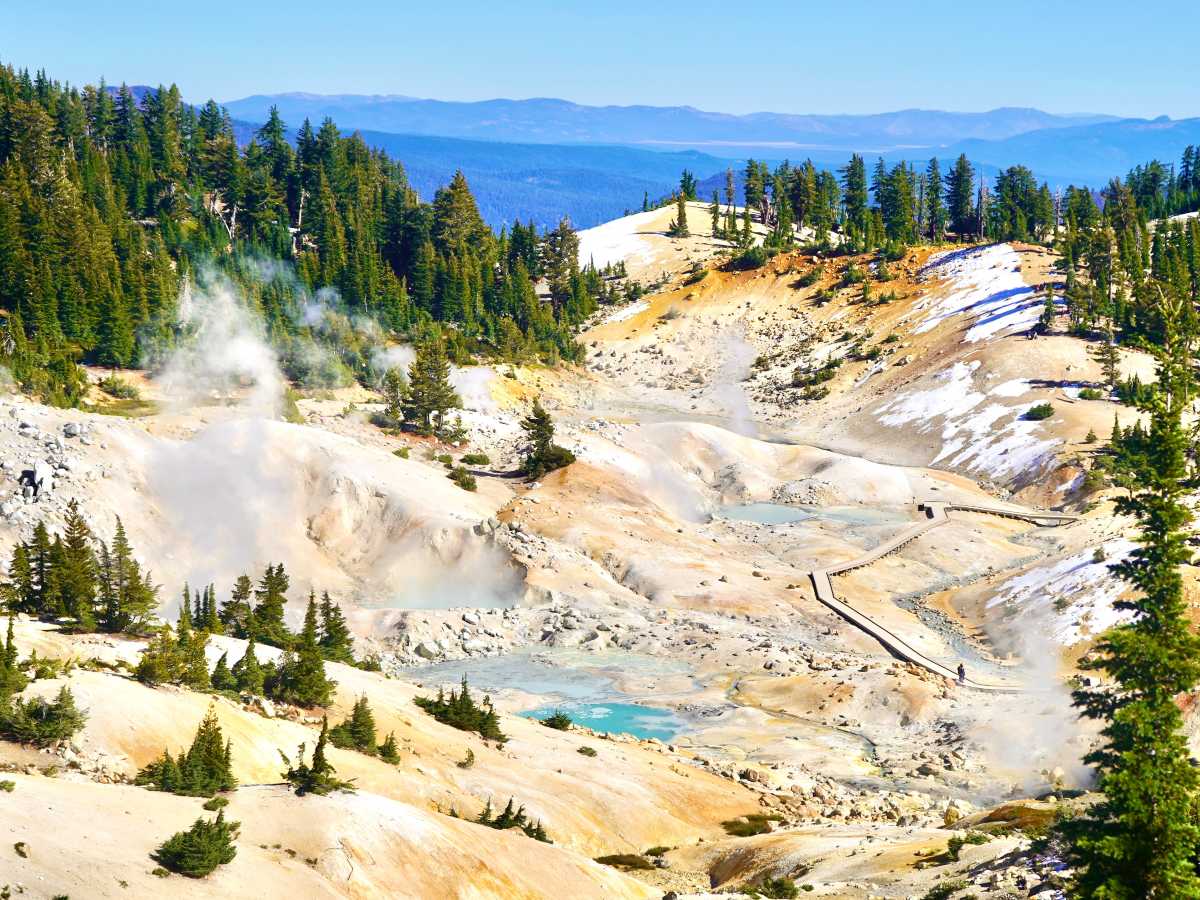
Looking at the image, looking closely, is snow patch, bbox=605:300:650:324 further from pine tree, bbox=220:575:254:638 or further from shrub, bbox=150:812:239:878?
shrub, bbox=150:812:239:878

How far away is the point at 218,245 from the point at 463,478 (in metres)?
60.7

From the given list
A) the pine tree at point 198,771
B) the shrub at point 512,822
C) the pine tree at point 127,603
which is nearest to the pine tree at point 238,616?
the pine tree at point 127,603

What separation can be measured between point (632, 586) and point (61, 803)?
59.5 metres

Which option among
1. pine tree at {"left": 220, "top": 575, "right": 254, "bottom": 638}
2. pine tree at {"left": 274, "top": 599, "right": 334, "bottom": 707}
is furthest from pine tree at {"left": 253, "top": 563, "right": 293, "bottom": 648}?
pine tree at {"left": 274, "top": 599, "right": 334, "bottom": 707}

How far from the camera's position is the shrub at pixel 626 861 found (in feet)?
155

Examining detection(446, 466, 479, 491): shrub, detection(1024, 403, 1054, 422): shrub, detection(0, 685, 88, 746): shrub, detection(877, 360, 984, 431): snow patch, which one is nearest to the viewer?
detection(0, 685, 88, 746): shrub

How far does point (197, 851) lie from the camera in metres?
32.4

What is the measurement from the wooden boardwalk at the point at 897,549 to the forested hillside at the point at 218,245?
59.4 meters

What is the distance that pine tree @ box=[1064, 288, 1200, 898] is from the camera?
93.6ft

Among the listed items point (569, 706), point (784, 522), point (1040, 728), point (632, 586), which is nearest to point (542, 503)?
point (632, 586)

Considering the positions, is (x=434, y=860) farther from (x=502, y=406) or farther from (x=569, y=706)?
(x=502, y=406)

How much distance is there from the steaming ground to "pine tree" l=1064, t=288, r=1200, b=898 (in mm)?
6944

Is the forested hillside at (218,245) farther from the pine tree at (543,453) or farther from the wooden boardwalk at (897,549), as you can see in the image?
the wooden boardwalk at (897,549)

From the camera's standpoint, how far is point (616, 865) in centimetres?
4722
